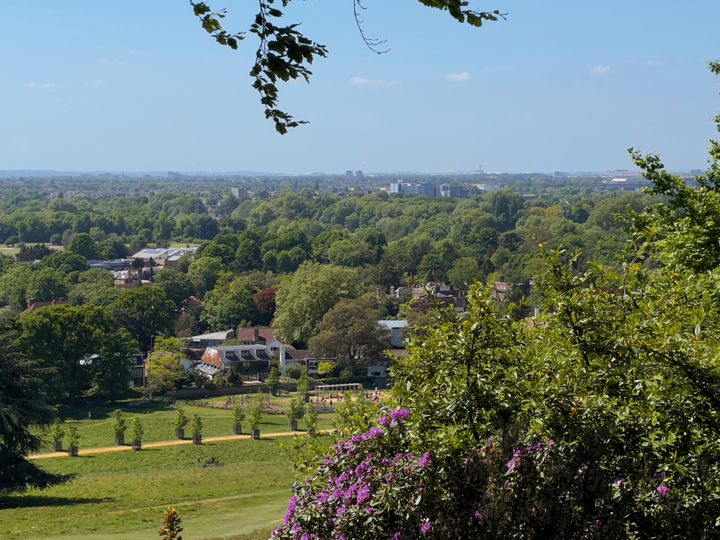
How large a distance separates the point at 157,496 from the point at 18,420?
13.8 ft

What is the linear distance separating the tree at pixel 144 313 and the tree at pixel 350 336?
1024 centimetres

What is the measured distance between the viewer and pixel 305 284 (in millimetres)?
60688

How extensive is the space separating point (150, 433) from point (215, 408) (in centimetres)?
693

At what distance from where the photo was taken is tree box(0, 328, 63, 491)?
26000 mm

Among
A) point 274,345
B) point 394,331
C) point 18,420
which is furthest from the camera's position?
point 394,331

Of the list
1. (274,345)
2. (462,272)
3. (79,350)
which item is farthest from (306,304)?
(462,272)

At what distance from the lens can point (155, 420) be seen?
42.2m

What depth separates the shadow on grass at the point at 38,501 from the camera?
24438 mm

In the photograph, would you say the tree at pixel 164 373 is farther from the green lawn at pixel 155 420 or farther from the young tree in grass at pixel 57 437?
the young tree in grass at pixel 57 437

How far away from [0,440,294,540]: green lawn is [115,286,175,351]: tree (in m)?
23.4

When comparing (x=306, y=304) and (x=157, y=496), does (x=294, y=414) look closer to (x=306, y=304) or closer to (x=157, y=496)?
(x=157, y=496)

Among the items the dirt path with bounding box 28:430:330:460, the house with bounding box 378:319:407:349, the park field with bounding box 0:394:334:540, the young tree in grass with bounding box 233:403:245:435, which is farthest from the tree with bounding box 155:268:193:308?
the dirt path with bounding box 28:430:330:460

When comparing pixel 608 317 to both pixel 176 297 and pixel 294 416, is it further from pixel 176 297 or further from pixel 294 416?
pixel 176 297

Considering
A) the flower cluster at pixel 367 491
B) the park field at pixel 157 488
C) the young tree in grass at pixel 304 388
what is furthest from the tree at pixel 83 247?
the flower cluster at pixel 367 491
